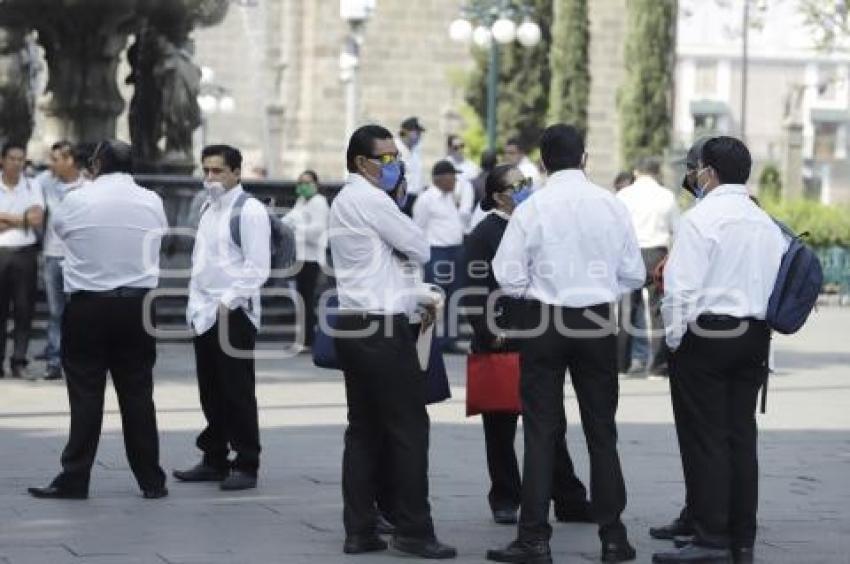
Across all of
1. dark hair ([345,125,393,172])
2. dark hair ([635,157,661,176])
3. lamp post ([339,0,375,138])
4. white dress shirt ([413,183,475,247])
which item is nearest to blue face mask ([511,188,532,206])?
dark hair ([345,125,393,172])

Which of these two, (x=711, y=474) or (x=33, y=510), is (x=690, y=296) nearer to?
(x=711, y=474)

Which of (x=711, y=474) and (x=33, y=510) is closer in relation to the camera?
(x=711, y=474)

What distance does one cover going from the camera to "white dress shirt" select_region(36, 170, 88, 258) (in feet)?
58.3

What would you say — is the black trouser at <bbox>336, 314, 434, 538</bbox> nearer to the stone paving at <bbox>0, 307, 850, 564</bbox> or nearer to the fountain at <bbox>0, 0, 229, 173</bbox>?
the stone paving at <bbox>0, 307, 850, 564</bbox>

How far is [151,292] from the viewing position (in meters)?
12.1

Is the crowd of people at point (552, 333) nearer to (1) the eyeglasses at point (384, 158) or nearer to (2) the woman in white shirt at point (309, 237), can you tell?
(1) the eyeglasses at point (384, 158)

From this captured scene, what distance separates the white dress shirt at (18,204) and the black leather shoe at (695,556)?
889 cm

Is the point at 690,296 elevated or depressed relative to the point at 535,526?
elevated

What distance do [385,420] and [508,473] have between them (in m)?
1.17

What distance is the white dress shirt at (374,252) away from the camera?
33.2 feet

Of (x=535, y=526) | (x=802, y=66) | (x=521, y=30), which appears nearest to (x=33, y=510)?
(x=535, y=526)

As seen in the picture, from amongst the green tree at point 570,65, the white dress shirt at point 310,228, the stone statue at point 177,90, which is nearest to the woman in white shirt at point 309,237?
the white dress shirt at point 310,228

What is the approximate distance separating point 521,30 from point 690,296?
28943 mm

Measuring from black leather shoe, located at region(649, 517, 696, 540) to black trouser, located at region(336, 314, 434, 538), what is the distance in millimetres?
1204
